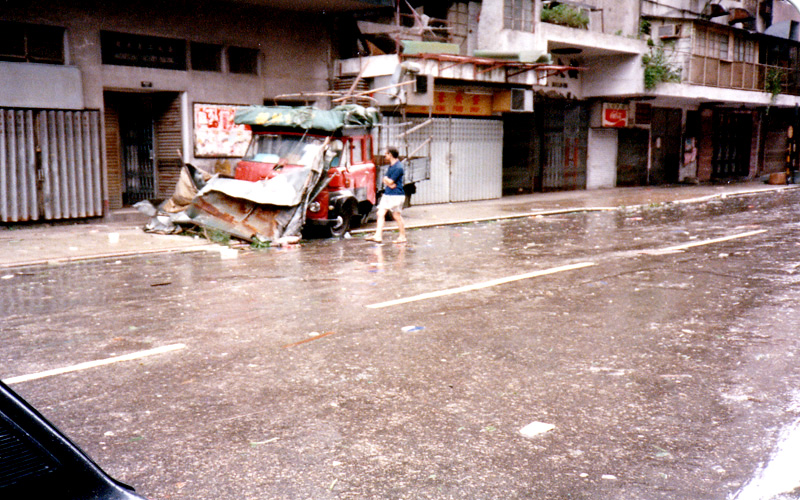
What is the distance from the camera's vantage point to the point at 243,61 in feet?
58.7

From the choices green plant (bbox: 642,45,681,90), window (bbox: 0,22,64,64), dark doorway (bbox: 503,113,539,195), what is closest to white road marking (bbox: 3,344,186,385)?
window (bbox: 0,22,64,64)

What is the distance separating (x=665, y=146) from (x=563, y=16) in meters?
10.7

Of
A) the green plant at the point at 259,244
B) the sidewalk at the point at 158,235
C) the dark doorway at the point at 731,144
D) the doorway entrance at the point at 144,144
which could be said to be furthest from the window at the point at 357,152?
the dark doorway at the point at 731,144

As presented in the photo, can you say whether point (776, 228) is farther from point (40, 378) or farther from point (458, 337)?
point (40, 378)

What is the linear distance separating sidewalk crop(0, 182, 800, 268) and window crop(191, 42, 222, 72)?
397 cm

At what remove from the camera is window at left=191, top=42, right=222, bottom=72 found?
1694 centimetres

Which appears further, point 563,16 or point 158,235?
point 563,16

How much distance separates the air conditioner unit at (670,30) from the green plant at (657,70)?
771 mm

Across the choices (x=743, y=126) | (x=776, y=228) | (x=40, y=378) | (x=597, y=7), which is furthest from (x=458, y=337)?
(x=743, y=126)

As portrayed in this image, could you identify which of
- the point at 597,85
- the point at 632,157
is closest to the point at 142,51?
the point at 597,85

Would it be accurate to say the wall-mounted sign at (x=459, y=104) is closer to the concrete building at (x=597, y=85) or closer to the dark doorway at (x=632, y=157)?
the concrete building at (x=597, y=85)

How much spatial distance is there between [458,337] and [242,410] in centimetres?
233

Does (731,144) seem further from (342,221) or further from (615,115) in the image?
(342,221)

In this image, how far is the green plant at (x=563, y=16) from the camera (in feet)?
77.2
